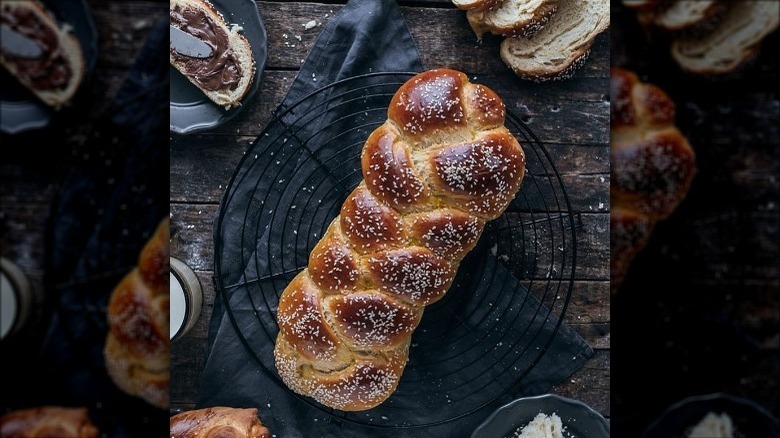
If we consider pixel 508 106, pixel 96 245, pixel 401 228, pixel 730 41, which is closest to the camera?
pixel 730 41

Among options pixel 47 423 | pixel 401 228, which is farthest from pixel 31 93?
pixel 401 228

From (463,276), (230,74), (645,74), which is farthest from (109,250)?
(645,74)

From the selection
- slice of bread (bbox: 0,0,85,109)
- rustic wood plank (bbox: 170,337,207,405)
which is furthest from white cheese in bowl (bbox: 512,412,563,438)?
slice of bread (bbox: 0,0,85,109)

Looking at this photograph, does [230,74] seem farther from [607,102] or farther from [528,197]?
[607,102]

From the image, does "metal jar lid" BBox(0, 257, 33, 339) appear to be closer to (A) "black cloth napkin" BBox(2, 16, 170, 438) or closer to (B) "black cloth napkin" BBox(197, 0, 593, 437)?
(A) "black cloth napkin" BBox(2, 16, 170, 438)

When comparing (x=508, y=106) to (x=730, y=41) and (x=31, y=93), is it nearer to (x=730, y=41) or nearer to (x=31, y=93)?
(x=730, y=41)

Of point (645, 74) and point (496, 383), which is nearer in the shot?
point (645, 74)
